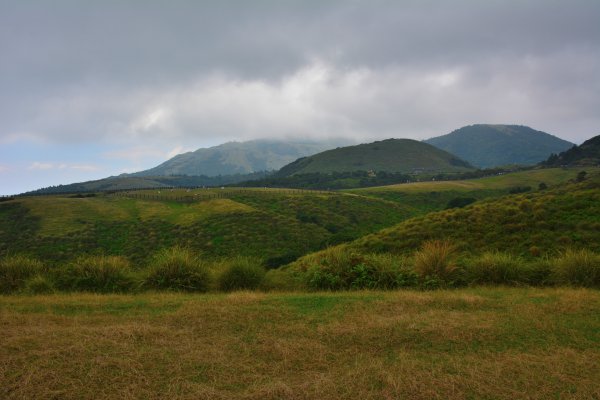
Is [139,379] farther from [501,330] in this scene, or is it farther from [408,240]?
[408,240]

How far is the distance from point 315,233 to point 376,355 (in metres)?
60.0

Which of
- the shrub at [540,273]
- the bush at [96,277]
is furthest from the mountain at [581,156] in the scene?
the bush at [96,277]

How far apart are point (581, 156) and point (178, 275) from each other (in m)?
195

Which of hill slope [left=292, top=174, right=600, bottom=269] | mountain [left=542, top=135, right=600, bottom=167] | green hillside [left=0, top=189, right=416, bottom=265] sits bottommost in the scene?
green hillside [left=0, top=189, right=416, bottom=265]

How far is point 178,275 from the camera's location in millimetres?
12609

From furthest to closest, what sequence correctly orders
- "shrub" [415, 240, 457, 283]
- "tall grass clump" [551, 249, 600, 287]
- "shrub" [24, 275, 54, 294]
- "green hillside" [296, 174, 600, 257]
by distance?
"green hillside" [296, 174, 600, 257] → "shrub" [415, 240, 457, 283] → "shrub" [24, 275, 54, 294] → "tall grass clump" [551, 249, 600, 287]

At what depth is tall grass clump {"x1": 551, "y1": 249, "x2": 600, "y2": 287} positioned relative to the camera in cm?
1120

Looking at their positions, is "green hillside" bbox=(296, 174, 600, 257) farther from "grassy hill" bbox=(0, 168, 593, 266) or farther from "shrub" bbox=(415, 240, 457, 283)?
"grassy hill" bbox=(0, 168, 593, 266)

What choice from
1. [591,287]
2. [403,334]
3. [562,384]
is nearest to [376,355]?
[403,334]

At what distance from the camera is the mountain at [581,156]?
152675 millimetres

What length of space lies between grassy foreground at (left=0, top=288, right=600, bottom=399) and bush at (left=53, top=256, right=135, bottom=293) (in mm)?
2656

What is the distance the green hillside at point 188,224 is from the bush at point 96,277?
28.9m

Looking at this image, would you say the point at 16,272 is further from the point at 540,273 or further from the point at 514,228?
the point at 514,228

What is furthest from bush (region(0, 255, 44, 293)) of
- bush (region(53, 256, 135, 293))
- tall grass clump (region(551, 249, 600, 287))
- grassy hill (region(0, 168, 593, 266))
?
grassy hill (region(0, 168, 593, 266))
